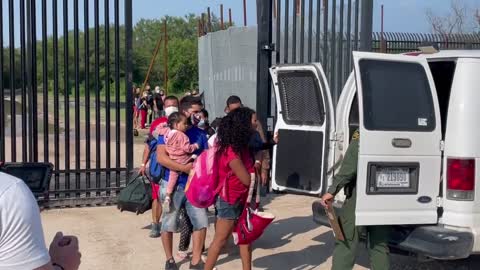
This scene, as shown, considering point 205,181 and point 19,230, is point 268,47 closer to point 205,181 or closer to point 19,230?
point 205,181

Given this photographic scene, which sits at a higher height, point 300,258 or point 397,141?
point 397,141

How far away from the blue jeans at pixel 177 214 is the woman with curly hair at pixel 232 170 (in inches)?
21.0

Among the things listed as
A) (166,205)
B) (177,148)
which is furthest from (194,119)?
(166,205)

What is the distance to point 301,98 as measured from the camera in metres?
6.97

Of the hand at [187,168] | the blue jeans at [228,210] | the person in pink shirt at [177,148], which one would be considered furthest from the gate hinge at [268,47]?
the blue jeans at [228,210]

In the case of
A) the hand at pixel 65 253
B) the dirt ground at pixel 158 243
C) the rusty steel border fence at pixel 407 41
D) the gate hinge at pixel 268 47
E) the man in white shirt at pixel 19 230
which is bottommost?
the dirt ground at pixel 158 243

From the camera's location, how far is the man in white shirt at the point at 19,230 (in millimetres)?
2145

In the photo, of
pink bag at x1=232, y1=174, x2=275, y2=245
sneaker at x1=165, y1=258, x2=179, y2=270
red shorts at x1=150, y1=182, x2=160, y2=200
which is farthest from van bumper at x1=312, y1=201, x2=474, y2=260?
red shorts at x1=150, y1=182, x2=160, y2=200

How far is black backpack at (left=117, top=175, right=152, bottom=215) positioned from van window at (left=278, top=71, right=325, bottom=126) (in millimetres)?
1649

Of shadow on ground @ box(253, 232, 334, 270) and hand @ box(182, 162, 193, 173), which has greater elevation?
hand @ box(182, 162, 193, 173)

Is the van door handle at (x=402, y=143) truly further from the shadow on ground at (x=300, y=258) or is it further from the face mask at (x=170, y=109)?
the face mask at (x=170, y=109)

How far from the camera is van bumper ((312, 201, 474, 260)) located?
208 inches

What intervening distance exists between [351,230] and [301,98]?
5.91ft

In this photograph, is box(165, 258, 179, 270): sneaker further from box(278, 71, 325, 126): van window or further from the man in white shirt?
the man in white shirt
